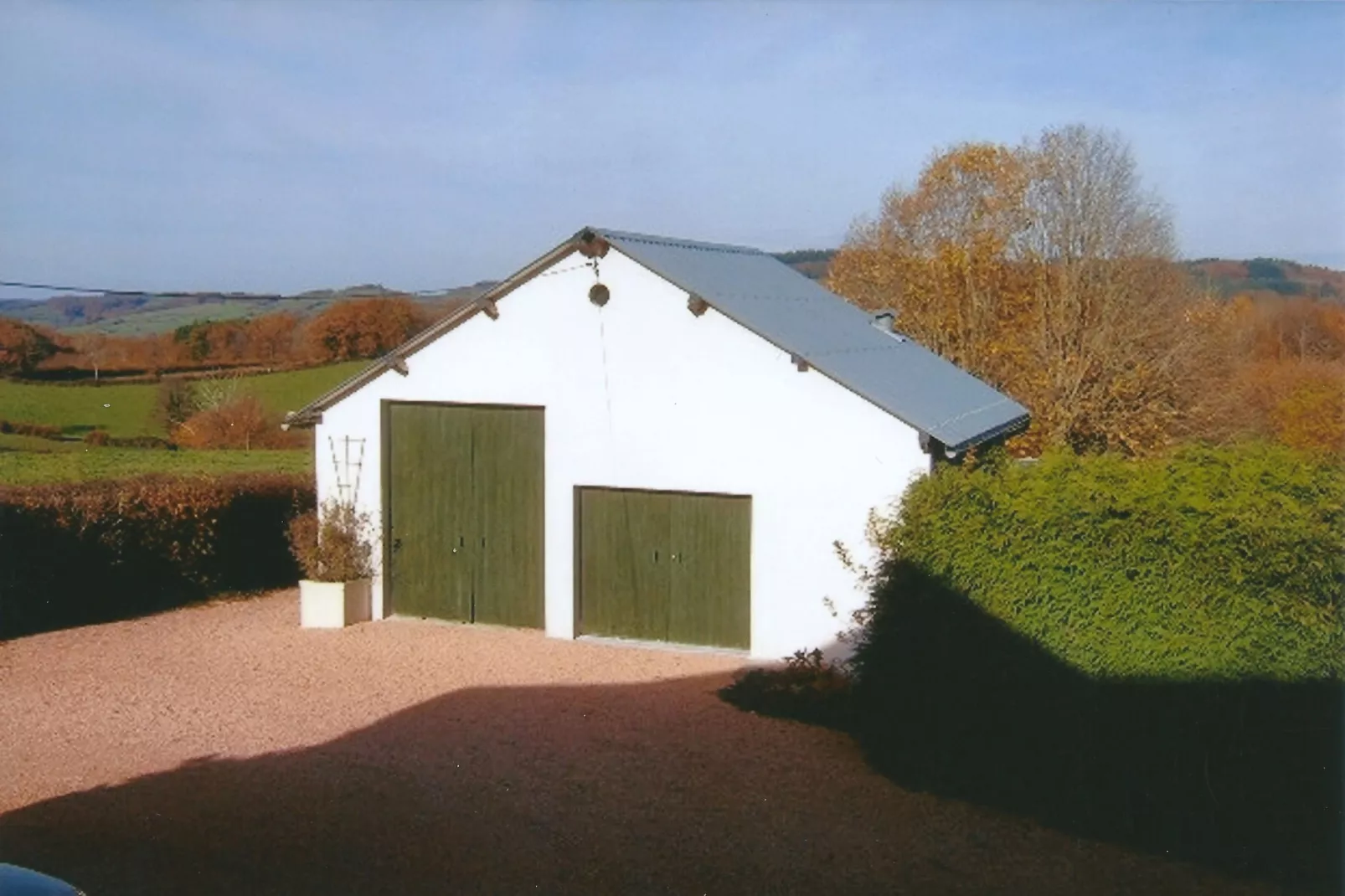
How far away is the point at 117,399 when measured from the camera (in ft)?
135

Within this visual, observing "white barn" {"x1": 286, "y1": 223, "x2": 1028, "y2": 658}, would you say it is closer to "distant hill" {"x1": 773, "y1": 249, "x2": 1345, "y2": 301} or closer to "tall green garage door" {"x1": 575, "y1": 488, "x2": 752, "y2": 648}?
"tall green garage door" {"x1": 575, "y1": 488, "x2": 752, "y2": 648}

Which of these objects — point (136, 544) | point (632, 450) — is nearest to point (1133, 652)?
point (632, 450)

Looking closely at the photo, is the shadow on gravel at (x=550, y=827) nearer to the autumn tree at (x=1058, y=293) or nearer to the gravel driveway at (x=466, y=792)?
the gravel driveway at (x=466, y=792)

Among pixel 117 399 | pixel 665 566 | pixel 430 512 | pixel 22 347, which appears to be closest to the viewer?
pixel 665 566

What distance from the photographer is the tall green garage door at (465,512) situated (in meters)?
17.5

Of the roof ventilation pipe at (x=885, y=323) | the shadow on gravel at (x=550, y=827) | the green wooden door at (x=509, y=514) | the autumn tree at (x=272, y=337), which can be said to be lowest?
the shadow on gravel at (x=550, y=827)

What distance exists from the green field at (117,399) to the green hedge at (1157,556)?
3264 cm

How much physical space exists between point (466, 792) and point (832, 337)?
9.61 m

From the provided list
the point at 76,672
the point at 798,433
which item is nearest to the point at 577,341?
the point at 798,433

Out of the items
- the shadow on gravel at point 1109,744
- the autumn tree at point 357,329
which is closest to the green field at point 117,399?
the autumn tree at point 357,329

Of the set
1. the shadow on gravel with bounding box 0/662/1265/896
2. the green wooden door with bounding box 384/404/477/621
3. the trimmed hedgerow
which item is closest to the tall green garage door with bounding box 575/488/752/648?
the green wooden door with bounding box 384/404/477/621

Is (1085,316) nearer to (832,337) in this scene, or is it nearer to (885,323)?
(885,323)

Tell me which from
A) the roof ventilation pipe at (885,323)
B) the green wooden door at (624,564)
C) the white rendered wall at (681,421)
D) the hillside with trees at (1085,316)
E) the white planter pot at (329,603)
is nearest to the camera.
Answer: the white rendered wall at (681,421)

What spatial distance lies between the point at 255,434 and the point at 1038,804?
111 feet
